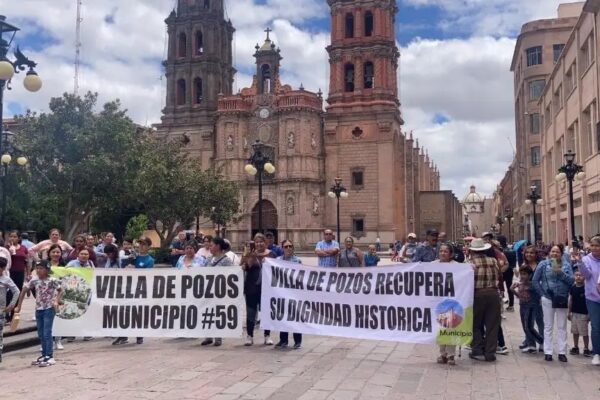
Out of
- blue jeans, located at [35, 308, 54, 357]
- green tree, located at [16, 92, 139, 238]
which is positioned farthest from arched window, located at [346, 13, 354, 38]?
blue jeans, located at [35, 308, 54, 357]

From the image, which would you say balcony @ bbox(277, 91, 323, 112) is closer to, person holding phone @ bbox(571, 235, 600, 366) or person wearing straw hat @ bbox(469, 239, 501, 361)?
person wearing straw hat @ bbox(469, 239, 501, 361)

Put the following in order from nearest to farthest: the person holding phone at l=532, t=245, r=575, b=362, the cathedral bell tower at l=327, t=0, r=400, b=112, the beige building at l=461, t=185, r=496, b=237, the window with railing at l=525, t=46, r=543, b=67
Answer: the person holding phone at l=532, t=245, r=575, b=362
the window with railing at l=525, t=46, r=543, b=67
the cathedral bell tower at l=327, t=0, r=400, b=112
the beige building at l=461, t=185, r=496, b=237

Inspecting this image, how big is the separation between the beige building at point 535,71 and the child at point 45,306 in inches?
1743

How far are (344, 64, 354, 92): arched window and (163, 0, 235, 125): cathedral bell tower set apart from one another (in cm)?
1344

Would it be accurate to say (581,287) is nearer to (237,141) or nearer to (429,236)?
(429,236)

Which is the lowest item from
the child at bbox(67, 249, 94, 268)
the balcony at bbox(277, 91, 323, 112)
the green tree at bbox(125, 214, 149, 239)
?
the child at bbox(67, 249, 94, 268)

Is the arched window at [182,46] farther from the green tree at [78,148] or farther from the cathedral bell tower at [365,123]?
the green tree at [78,148]

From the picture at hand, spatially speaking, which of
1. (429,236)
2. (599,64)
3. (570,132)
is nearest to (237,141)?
(570,132)

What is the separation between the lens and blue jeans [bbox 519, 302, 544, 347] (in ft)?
31.0

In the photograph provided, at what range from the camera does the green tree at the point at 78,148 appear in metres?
31.0

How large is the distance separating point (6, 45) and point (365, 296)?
829cm

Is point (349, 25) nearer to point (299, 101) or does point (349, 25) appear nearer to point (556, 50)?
point (299, 101)

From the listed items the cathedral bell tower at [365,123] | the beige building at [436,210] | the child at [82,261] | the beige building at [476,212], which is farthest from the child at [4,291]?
the beige building at [476,212]

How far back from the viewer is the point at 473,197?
153 meters
